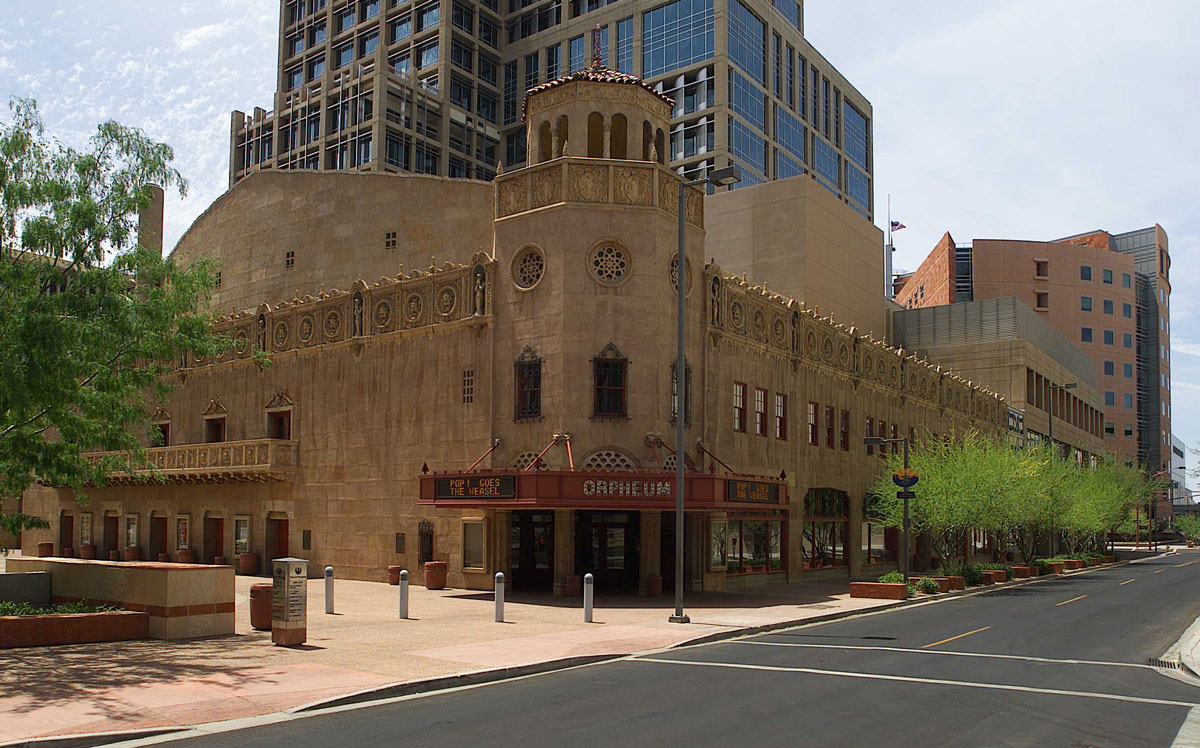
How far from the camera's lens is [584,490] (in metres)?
30.3

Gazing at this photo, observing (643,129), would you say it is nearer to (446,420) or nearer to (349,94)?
(446,420)

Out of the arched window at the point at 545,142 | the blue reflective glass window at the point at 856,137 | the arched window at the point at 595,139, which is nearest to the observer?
the arched window at the point at 545,142

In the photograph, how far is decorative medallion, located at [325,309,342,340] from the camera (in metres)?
40.4

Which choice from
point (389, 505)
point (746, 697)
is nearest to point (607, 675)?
point (746, 697)

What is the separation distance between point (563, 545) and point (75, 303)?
16.9 meters

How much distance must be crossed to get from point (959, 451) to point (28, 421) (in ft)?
119

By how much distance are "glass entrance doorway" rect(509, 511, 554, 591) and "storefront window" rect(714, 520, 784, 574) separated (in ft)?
20.4

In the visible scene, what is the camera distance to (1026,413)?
7425cm

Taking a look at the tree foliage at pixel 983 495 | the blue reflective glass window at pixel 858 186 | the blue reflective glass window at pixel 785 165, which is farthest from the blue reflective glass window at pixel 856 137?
the tree foliage at pixel 983 495

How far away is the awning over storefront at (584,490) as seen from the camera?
30.3 metres

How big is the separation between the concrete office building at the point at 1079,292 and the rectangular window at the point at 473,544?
96.9m

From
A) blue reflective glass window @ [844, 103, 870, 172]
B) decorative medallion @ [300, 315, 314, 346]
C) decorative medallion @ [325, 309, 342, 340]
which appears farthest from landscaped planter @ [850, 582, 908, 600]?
blue reflective glass window @ [844, 103, 870, 172]

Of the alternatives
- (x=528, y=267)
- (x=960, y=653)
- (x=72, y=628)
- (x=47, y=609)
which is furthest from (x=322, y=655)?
(x=528, y=267)

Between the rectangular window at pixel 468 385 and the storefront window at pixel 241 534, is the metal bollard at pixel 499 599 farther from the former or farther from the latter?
the storefront window at pixel 241 534
